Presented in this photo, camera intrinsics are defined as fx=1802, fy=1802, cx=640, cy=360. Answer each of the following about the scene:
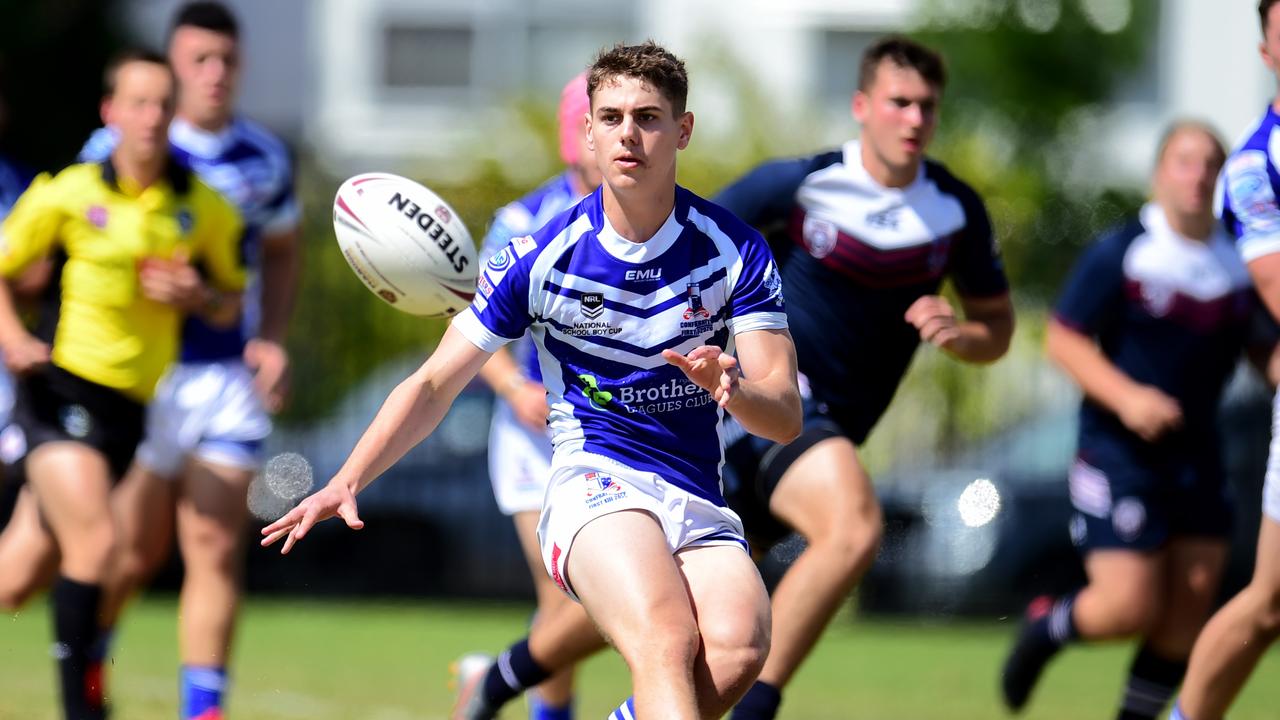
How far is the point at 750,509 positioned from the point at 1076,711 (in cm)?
371

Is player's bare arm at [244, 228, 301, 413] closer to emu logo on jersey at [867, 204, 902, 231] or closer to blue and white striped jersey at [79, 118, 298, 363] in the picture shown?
blue and white striped jersey at [79, 118, 298, 363]

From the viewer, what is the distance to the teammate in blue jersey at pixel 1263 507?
5.89 meters

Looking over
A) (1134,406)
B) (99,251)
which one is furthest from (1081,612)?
(99,251)

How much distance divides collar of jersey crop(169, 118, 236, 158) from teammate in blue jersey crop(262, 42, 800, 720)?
10.8 ft

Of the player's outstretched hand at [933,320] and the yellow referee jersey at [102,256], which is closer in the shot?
Result: the player's outstretched hand at [933,320]

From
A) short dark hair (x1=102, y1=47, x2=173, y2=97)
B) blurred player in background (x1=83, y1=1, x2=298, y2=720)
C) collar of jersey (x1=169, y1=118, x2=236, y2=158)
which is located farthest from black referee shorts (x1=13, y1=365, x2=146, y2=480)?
collar of jersey (x1=169, y1=118, x2=236, y2=158)

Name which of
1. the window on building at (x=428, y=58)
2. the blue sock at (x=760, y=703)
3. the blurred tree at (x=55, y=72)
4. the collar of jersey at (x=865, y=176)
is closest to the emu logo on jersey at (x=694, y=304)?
the blue sock at (x=760, y=703)

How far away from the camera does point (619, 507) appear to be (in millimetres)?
4871

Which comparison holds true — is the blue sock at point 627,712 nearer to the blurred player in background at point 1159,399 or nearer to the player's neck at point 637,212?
the player's neck at point 637,212

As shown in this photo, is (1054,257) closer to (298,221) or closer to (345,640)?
(345,640)

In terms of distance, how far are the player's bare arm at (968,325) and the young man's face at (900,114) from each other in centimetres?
53

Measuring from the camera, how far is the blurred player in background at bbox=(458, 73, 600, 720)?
6.94 m

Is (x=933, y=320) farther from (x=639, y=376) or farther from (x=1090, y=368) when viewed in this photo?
(x=1090, y=368)

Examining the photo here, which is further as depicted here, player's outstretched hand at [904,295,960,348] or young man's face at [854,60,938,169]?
young man's face at [854,60,938,169]
